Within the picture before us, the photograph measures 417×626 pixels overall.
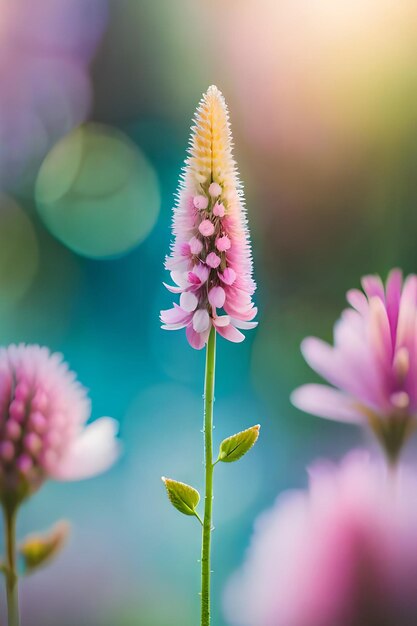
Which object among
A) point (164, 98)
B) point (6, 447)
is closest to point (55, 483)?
point (6, 447)

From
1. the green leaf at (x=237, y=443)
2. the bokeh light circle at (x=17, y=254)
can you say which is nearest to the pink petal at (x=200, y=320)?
the green leaf at (x=237, y=443)

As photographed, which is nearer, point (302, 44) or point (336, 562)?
point (336, 562)

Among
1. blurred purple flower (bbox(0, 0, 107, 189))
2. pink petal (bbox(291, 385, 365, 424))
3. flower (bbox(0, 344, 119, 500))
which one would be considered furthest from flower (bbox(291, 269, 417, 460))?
blurred purple flower (bbox(0, 0, 107, 189))

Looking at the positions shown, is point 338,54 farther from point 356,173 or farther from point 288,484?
point 288,484

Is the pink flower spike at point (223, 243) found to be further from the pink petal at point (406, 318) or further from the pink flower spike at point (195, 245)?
the pink petal at point (406, 318)

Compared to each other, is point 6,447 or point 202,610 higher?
point 6,447

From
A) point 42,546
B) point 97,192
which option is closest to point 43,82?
point 97,192

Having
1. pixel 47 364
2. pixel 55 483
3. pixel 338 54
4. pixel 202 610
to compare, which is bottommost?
pixel 202 610

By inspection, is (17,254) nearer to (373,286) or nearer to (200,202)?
(200,202)
